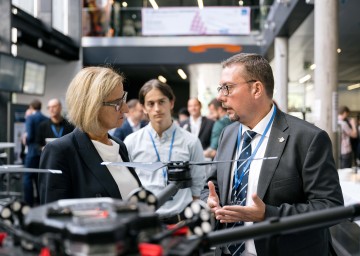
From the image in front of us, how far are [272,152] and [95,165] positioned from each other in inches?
30.8

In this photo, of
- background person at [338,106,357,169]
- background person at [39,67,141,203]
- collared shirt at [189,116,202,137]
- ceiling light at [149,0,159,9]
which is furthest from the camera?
ceiling light at [149,0,159,9]

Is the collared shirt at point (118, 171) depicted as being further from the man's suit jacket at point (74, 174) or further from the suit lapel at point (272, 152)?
the suit lapel at point (272, 152)

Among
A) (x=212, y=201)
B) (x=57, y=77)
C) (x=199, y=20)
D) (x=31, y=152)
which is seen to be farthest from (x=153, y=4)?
(x=212, y=201)

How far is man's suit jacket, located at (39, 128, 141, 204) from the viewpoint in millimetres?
2064

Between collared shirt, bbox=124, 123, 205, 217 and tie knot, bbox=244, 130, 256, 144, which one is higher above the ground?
tie knot, bbox=244, 130, 256, 144

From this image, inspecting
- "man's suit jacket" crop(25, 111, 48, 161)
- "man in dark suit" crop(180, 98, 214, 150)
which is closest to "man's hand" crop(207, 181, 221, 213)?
"man in dark suit" crop(180, 98, 214, 150)

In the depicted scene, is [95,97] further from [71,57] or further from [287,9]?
[71,57]

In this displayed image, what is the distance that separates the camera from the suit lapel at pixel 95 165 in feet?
6.87

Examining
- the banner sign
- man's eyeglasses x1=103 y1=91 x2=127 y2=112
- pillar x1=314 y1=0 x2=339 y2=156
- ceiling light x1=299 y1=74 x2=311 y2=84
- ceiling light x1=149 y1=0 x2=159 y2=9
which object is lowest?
man's eyeglasses x1=103 y1=91 x2=127 y2=112

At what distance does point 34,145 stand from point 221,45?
1113cm

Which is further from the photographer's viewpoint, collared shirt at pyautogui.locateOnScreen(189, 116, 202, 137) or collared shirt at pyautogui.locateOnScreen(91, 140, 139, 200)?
collared shirt at pyautogui.locateOnScreen(189, 116, 202, 137)

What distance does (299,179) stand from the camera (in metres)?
2.11

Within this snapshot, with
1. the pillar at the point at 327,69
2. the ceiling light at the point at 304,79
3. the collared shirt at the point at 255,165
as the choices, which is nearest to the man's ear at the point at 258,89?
the collared shirt at the point at 255,165

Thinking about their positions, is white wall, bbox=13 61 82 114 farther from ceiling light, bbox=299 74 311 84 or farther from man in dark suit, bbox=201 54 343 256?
man in dark suit, bbox=201 54 343 256
